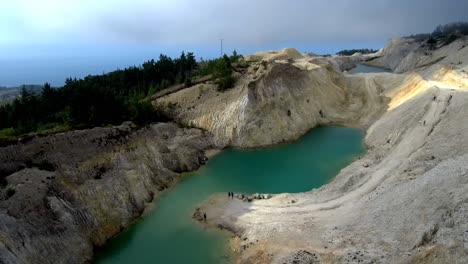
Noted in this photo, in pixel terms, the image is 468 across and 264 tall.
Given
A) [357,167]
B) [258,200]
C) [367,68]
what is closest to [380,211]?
[258,200]

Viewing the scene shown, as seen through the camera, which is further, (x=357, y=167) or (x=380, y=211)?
(x=357, y=167)

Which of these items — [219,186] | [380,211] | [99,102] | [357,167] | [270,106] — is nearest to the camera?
[380,211]

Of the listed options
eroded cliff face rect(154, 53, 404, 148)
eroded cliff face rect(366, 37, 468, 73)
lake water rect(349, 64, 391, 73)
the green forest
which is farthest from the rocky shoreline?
lake water rect(349, 64, 391, 73)

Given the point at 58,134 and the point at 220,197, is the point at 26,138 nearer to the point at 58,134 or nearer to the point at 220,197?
the point at 58,134

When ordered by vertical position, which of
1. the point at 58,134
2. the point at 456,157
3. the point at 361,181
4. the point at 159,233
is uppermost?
the point at 58,134

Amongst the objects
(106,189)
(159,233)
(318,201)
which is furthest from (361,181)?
(106,189)

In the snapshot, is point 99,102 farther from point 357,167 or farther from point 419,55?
point 419,55

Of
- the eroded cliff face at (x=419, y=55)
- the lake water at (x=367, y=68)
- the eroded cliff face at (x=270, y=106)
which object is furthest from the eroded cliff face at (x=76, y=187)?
the lake water at (x=367, y=68)
